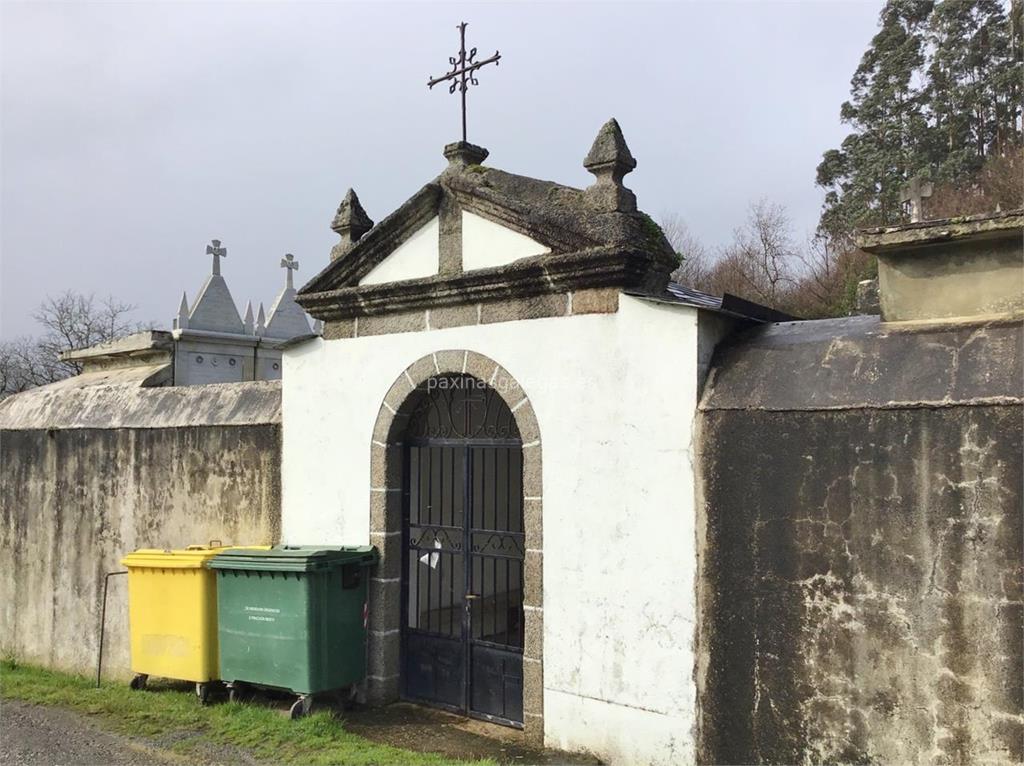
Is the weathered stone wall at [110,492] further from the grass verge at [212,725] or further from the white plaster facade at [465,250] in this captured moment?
the white plaster facade at [465,250]

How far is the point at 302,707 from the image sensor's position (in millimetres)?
6148

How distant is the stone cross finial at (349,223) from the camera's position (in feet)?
23.8

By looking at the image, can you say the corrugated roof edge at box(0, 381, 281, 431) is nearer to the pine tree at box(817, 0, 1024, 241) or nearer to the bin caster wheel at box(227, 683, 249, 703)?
the bin caster wheel at box(227, 683, 249, 703)

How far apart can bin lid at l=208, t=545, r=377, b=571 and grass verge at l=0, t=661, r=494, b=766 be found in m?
1.09

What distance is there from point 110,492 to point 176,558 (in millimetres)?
1812

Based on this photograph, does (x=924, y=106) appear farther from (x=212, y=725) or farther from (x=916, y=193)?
(x=212, y=725)

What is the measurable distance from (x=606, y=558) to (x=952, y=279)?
258cm

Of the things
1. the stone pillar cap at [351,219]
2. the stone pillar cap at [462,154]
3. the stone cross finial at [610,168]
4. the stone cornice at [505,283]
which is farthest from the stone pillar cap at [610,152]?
the stone pillar cap at [351,219]

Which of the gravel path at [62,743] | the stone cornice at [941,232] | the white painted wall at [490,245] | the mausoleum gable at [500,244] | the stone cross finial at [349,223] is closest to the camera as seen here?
the stone cornice at [941,232]

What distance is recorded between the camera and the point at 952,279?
4.57m

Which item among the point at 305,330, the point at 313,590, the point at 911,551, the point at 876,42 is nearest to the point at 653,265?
the point at 911,551

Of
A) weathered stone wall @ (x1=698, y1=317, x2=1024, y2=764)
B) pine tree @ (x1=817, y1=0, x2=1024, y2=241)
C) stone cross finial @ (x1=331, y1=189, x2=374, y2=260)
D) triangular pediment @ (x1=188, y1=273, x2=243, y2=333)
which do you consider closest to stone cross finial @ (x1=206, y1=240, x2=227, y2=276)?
triangular pediment @ (x1=188, y1=273, x2=243, y2=333)

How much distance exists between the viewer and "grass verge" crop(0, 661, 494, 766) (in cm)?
550

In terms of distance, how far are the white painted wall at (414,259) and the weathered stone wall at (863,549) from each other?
2518mm
